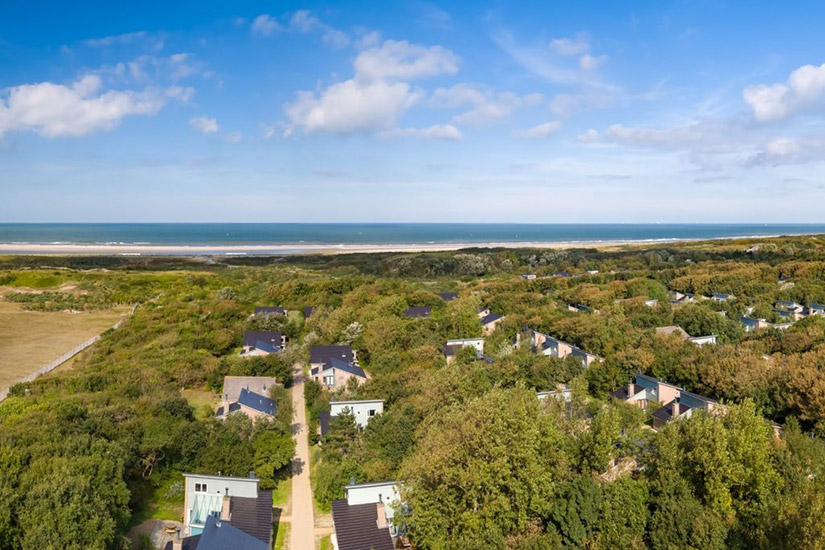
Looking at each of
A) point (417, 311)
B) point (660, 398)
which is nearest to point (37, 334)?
point (417, 311)

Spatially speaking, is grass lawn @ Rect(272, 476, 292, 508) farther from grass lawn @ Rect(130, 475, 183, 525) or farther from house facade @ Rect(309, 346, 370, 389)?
house facade @ Rect(309, 346, 370, 389)

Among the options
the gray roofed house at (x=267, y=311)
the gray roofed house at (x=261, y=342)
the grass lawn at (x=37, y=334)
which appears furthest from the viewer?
the gray roofed house at (x=267, y=311)

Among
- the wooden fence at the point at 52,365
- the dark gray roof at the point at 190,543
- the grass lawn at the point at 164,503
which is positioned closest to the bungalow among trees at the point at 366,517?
the dark gray roof at the point at 190,543

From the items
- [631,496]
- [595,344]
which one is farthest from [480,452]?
[595,344]

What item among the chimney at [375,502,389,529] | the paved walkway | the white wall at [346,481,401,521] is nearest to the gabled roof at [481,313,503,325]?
the paved walkway

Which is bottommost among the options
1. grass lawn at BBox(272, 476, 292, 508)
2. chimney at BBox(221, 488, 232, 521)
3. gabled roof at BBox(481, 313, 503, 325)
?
grass lawn at BBox(272, 476, 292, 508)

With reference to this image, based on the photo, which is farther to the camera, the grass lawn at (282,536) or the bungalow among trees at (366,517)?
the grass lawn at (282,536)

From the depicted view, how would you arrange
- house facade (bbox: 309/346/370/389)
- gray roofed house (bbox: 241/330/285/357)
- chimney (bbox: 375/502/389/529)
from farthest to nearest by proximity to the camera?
gray roofed house (bbox: 241/330/285/357)
house facade (bbox: 309/346/370/389)
chimney (bbox: 375/502/389/529)

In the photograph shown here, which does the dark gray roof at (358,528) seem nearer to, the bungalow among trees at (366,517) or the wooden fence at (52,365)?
the bungalow among trees at (366,517)
